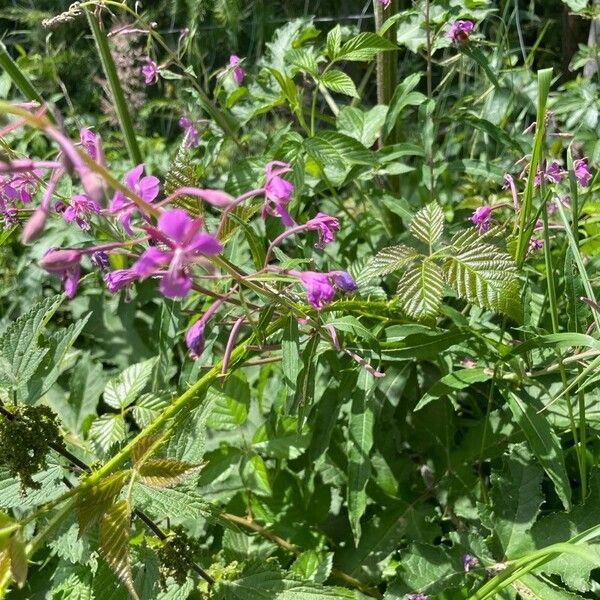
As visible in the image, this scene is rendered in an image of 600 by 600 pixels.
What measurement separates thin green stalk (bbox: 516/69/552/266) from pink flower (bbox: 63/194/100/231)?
0.63m

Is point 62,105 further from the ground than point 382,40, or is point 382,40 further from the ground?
point 382,40

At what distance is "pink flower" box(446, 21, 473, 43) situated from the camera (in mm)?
1441

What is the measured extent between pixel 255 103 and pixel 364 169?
36cm

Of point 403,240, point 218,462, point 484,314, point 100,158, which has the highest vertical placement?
point 100,158

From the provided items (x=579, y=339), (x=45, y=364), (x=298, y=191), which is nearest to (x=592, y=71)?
(x=298, y=191)

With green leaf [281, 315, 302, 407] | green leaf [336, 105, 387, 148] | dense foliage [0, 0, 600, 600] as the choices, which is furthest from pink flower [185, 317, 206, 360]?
green leaf [336, 105, 387, 148]

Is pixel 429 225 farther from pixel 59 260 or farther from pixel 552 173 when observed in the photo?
pixel 59 260

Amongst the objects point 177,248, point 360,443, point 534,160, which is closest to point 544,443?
point 360,443

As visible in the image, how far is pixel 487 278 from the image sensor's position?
1.01m

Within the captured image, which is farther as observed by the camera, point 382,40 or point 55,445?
point 382,40

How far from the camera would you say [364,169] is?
61.9 inches

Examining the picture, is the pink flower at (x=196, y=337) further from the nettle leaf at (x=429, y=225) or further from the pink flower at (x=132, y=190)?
the nettle leaf at (x=429, y=225)

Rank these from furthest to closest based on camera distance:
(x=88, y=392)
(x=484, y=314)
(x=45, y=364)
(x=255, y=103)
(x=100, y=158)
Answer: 1. (x=255, y=103)
2. (x=88, y=392)
3. (x=484, y=314)
4. (x=45, y=364)
5. (x=100, y=158)

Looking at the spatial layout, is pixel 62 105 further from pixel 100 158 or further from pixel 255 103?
pixel 100 158
